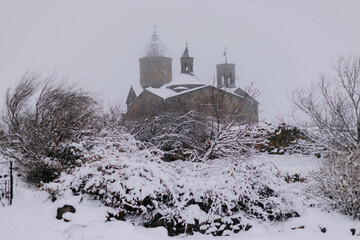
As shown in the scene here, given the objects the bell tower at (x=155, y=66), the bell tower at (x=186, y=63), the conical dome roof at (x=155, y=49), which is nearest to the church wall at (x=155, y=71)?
the bell tower at (x=155, y=66)

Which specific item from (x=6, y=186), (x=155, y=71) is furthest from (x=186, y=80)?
(x=6, y=186)

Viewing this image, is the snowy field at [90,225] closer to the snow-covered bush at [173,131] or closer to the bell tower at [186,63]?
the snow-covered bush at [173,131]

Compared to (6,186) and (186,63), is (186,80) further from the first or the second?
(6,186)

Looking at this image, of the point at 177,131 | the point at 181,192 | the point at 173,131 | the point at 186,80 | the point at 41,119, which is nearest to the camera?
the point at 181,192

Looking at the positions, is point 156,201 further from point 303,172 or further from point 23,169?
point 303,172

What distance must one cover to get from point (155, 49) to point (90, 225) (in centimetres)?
4134

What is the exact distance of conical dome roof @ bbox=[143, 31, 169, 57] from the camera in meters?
47.9

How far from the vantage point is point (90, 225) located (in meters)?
8.18

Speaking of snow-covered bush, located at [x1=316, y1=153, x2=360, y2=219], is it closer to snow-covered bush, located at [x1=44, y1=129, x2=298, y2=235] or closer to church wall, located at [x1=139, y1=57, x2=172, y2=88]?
snow-covered bush, located at [x1=44, y1=129, x2=298, y2=235]

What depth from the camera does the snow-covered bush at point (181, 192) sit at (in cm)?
870

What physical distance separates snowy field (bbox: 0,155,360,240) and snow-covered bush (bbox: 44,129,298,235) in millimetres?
254

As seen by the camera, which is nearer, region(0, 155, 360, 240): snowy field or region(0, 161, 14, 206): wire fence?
region(0, 155, 360, 240): snowy field

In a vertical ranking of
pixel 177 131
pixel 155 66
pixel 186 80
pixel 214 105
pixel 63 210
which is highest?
pixel 155 66

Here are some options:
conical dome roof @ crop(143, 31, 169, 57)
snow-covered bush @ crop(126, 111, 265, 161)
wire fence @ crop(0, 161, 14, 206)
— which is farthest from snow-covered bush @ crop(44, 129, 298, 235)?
conical dome roof @ crop(143, 31, 169, 57)
